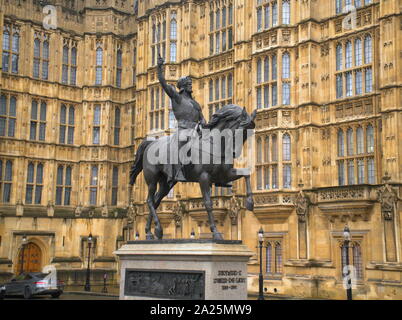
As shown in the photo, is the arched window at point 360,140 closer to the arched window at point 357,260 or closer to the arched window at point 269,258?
the arched window at point 357,260

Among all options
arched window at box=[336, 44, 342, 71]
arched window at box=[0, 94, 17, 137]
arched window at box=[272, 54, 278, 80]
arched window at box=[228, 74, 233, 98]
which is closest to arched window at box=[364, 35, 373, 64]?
arched window at box=[336, 44, 342, 71]

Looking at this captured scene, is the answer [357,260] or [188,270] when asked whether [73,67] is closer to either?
[357,260]

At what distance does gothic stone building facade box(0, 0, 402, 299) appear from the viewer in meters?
28.5

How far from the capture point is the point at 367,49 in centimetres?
2964

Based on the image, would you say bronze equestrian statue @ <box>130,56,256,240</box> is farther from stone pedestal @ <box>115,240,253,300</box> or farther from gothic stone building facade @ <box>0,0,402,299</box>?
gothic stone building facade @ <box>0,0,402,299</box>

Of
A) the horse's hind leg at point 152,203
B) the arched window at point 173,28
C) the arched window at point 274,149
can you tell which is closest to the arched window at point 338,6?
the arched window at point 274,149

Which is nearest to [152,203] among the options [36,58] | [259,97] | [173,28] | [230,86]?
[259,97]

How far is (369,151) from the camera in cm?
2897

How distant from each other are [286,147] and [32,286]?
15534 mm

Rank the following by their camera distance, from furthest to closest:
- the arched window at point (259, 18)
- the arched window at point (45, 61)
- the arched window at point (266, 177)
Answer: the arched window at point (45, 61) → the arched window at point (259, 18) → the arched window at point (266, 177)

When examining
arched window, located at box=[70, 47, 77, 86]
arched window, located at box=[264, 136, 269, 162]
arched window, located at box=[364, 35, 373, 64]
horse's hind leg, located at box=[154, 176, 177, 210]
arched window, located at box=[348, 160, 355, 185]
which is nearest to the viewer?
horse's hind leg, located at box=[154, 176, 177, 210]

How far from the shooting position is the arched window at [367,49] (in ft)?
96.8

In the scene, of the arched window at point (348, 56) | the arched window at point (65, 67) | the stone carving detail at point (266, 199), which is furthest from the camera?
the arched window at point (65, 67)

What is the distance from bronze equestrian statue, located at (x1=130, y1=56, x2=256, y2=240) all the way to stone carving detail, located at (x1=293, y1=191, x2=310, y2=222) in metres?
16.1
